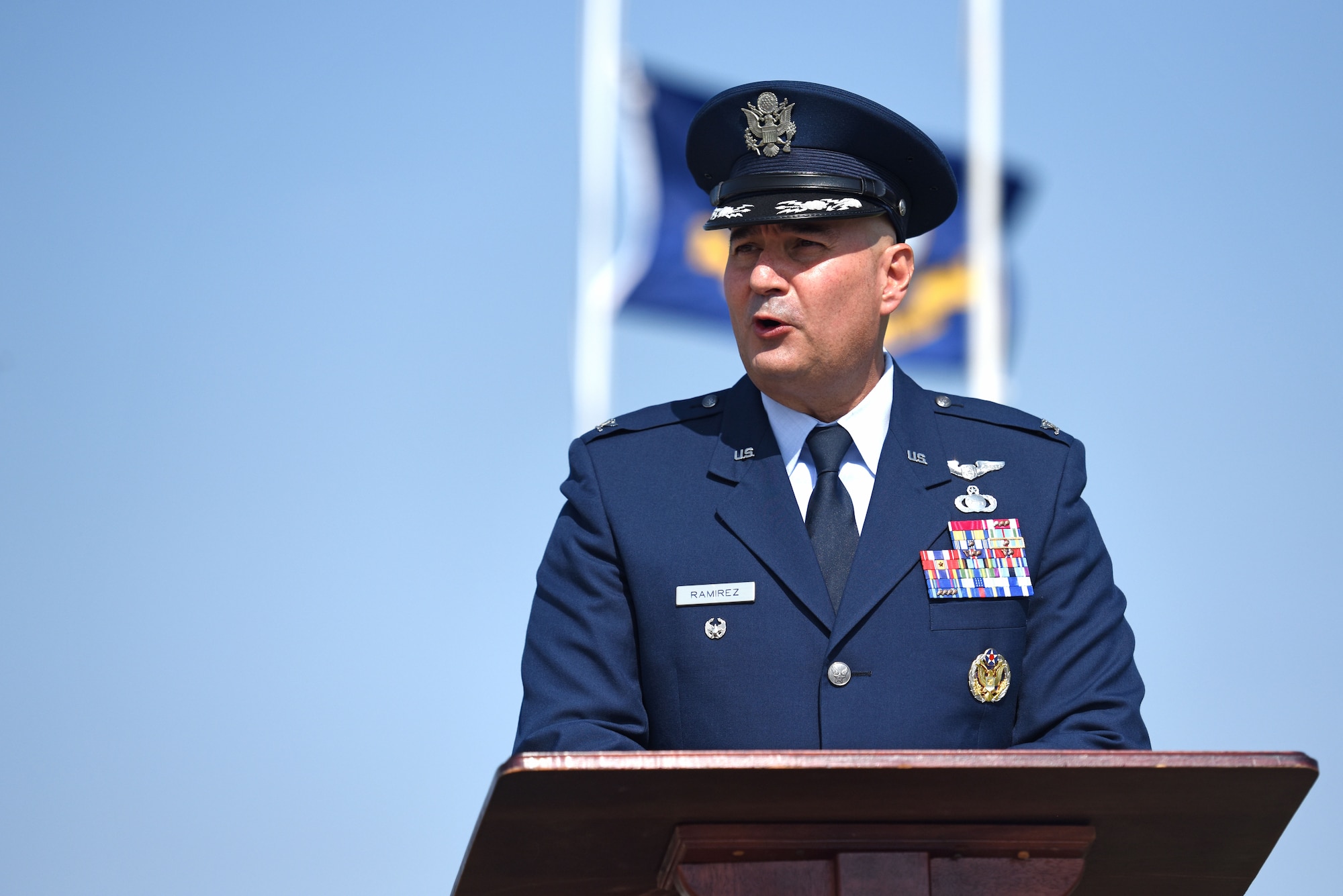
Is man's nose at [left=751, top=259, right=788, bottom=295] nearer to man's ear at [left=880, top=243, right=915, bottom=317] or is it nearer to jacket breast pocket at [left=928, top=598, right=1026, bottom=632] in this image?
man's ear at [left=880, top=243, right=915, bottom=317]

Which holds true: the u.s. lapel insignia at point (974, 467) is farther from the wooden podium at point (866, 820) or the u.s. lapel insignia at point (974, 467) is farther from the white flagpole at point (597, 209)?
the white flagpole at point (597, 209)

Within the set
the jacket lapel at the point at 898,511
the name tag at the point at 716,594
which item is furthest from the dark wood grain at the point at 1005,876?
the name tag at the point at 716,594

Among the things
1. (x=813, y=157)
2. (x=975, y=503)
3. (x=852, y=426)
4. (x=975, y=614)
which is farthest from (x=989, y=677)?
(x=813, y=157)

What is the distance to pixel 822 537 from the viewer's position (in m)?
3.22

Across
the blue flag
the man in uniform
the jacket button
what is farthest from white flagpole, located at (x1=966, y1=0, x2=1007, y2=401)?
the jacket button

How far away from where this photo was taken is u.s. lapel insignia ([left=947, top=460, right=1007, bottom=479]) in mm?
3396

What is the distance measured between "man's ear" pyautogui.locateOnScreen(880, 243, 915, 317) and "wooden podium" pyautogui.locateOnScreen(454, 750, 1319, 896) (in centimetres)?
156

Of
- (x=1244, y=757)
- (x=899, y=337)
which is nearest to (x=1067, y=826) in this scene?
(x=1244, y=757)

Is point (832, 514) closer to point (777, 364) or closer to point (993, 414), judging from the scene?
point (777, 364)

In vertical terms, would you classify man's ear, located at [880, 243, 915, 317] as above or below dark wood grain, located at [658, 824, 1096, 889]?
above

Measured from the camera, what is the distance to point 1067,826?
2146 mm

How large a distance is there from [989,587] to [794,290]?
0.70m

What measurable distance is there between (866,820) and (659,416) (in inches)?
65.7

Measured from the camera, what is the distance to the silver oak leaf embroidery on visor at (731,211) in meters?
3.39
